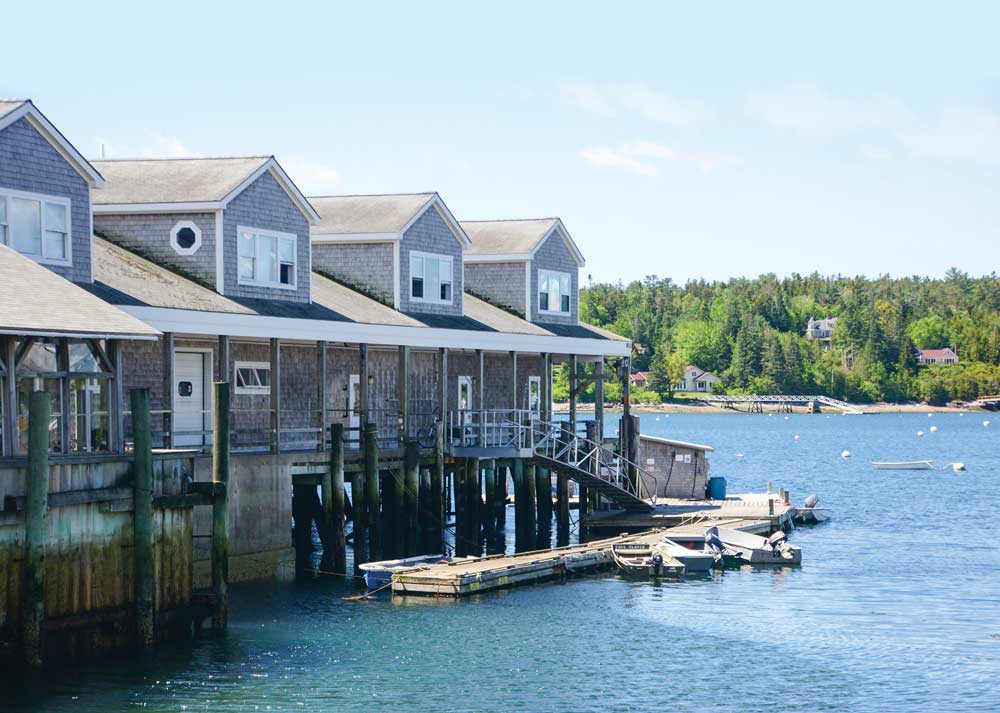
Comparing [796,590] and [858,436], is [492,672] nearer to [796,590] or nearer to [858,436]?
[796,590]

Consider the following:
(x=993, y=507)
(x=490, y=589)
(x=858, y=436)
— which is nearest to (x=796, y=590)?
(x=490, y=589)

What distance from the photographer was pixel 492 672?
91.6 ft

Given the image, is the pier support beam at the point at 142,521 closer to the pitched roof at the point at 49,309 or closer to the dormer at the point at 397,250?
the pitched roof at the point at 49,309

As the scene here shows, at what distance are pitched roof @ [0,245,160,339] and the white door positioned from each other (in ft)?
24.1

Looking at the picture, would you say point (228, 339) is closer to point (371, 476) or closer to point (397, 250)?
point (371, 476)

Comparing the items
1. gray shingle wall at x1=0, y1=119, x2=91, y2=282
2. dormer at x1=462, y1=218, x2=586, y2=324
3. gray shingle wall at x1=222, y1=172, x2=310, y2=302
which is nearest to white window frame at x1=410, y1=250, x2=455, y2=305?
dormer at x1=462, y1=218, x2=586, y2=324

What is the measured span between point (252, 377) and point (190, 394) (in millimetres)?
2761

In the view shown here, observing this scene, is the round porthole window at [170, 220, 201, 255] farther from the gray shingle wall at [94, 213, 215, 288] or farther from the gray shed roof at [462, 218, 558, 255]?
the gray shed roof at [462, 218, 558, 255]

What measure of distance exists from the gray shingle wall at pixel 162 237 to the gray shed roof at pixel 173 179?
45cm

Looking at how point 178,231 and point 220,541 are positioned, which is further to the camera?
point 178,231

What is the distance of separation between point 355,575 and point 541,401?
14498 mm

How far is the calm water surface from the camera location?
25.8 meters

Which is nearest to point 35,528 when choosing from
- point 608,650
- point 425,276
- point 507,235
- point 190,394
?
point 608,650

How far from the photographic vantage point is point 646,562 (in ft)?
130
